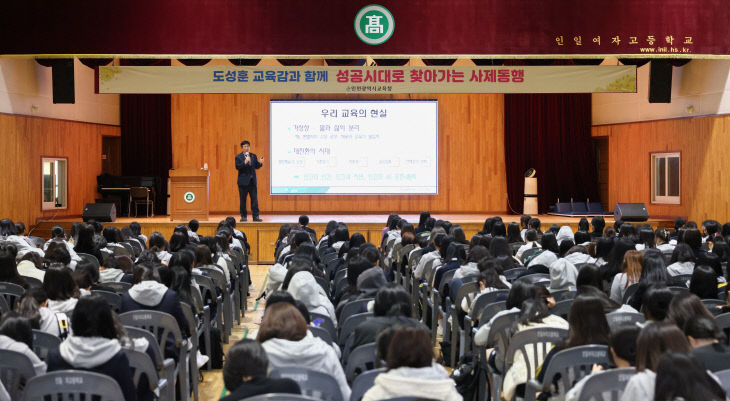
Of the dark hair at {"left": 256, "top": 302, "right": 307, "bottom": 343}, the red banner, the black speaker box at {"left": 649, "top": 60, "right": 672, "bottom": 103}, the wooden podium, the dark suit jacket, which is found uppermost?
the red banner

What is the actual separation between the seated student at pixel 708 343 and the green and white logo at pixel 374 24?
9.38m

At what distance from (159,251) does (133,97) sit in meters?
9.90

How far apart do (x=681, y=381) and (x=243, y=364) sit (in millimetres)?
1547

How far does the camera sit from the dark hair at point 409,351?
10.1 ft

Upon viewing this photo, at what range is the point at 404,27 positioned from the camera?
12305 millimetres

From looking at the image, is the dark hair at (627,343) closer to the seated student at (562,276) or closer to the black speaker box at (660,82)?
the seated student at (562,276)

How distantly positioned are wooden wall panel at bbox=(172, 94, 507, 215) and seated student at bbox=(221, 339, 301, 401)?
14.1m

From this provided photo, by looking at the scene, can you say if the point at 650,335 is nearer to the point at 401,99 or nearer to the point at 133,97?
the point at 401,99

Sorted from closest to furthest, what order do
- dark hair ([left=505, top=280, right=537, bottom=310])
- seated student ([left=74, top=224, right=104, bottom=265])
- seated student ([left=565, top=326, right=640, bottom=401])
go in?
1. seated student ([left=565, top=326, right=640, bottom=401])
2. dark hair ([left=505, top=280, right=537, bottom=310])
3. seated student ([left=74, top=224, right=104, bottom=265])

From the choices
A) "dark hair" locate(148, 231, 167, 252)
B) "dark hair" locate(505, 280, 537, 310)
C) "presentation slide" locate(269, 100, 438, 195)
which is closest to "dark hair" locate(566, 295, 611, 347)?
"dark hair" locate(505, 280, 537, 310)

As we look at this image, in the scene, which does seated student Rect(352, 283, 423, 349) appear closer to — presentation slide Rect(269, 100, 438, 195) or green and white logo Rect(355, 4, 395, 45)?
green and white logo Rect(355, 4, 395, 45)

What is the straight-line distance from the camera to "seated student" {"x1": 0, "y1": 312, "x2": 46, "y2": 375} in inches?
146

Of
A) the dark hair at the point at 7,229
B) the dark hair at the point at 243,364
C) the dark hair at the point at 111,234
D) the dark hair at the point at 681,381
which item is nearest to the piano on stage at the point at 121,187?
the dark hair at the point at 7,229

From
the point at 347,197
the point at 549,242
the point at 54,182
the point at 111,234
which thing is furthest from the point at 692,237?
the point at 54,182
